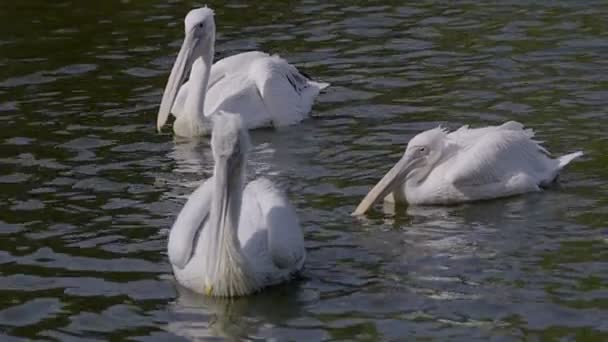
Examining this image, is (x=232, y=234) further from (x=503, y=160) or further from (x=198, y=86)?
(x=198, y=86)

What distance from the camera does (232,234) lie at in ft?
23.2

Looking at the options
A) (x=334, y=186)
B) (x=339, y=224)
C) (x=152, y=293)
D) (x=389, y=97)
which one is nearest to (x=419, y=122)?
(x=389, y=97)

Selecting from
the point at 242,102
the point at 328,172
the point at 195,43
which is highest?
the point at 195,43

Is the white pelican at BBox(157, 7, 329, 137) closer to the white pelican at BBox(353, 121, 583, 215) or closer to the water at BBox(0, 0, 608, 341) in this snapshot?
the water at BBox(0, 0, 608, 341)

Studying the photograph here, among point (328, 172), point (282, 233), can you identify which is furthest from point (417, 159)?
point (282, 233)

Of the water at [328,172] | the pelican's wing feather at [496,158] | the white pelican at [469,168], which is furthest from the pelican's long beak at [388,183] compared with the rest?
the pelican's wing feather at [496,158]

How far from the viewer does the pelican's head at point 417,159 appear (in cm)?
876

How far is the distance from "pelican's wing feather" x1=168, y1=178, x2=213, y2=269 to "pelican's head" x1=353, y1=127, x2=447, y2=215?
5.03 feet

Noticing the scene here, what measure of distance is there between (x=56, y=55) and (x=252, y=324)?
605 cm

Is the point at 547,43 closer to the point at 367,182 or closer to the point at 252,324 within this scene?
the point at 367,182

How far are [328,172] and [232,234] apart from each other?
223 cm

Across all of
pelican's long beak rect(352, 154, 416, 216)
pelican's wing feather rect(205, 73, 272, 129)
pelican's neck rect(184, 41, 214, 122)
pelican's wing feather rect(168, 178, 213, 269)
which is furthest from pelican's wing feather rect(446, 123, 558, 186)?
pelican's neck rect(184, 41, 214, 122)

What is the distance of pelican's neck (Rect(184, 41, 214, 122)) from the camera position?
10701 millimetres

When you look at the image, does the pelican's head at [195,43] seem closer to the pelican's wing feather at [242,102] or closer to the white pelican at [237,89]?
the white pelican at [237,89]
